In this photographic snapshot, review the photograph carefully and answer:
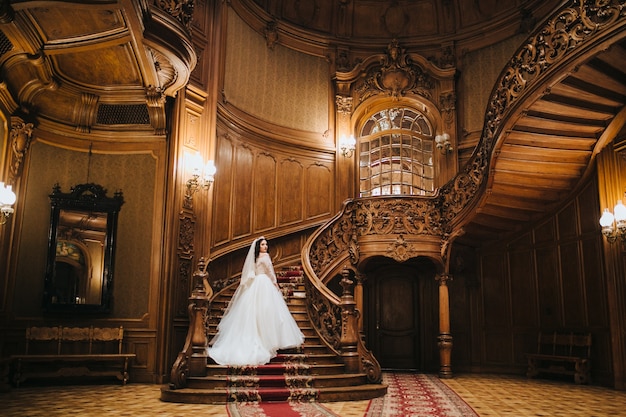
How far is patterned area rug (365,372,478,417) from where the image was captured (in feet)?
19.9

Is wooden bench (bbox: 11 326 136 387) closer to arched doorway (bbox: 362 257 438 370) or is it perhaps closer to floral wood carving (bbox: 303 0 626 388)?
floral wood carving (bbox: 303 0 626 388)

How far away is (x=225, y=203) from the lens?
11.0 metres

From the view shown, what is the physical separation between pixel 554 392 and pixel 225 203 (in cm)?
639

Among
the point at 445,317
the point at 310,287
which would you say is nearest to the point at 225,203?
the point at 310,287

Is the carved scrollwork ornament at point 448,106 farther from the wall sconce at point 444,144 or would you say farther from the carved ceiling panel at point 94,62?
the carved ceiling panel at point 94,62

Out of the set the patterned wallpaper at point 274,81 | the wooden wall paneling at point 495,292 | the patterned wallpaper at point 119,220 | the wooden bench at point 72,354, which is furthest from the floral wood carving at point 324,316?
the patterned wallpaper at point 274,81

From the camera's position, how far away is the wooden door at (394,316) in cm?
1241

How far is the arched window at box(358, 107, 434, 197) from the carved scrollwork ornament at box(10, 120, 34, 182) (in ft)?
23.5

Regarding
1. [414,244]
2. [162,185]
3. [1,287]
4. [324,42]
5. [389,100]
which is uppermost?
[324,42]

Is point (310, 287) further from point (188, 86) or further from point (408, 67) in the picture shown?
point (408, 67)

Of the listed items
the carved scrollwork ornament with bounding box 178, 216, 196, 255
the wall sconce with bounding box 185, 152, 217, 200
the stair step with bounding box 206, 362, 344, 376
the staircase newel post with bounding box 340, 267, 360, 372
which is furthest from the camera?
the wall sconce with bounding box 185, 152, 217, 200

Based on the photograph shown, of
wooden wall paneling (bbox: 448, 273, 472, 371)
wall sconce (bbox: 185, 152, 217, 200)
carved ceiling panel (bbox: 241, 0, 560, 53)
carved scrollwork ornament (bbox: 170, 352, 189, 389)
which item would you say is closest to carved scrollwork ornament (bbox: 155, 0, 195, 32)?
wall sconce (bbox: 185, 152, 217, 200)

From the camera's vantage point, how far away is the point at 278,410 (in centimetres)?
623

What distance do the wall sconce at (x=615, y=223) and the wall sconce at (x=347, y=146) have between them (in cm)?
586
